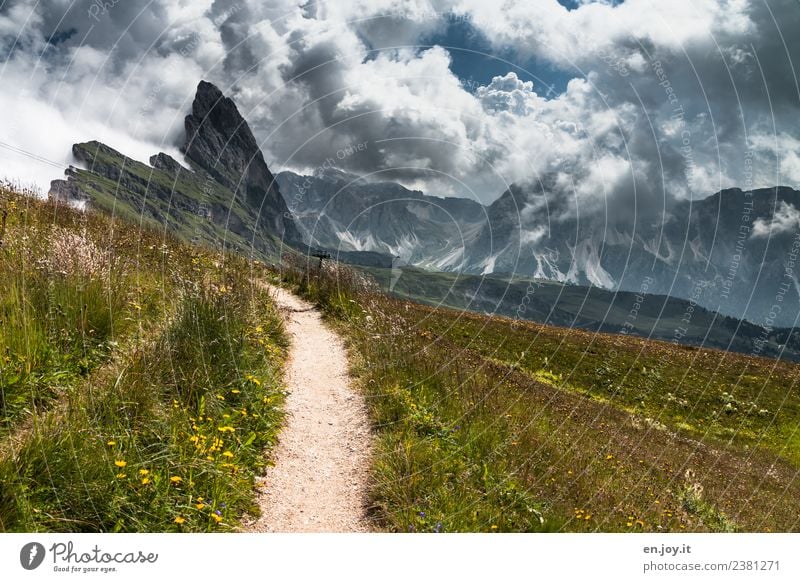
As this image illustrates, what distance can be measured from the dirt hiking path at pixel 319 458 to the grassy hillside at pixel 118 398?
320 millimetres

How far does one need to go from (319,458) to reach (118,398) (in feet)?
8.88

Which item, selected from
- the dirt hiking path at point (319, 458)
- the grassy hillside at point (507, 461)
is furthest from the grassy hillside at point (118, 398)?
the grassy hillside at point (507, 461)

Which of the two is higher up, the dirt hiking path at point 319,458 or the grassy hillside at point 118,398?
the grassy hillside at point 118,398

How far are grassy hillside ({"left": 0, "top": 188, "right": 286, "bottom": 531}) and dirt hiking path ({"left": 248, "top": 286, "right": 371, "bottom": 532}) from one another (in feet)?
1.05

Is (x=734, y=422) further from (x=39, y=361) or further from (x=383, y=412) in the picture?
(x=39, y=361)

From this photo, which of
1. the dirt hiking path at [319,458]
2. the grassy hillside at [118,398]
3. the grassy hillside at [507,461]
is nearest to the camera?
the grassy hillside at [118,398]

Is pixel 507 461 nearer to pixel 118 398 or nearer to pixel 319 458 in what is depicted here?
pixel 319 458

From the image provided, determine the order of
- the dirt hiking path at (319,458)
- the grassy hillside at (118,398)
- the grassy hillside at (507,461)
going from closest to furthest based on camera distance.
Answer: the grassy hillside at (118,398) → the dirt hiking path at (319,458) → the grassy hillside at (507,461)

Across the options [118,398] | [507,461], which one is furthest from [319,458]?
[118,398]

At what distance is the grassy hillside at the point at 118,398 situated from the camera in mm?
3863

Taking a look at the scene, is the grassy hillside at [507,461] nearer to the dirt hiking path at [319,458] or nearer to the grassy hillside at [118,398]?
the dirt hiking path at [319,458]

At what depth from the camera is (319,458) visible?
655 centimetres

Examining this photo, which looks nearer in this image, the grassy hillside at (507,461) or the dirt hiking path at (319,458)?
the dirt hiking path at (319,458)
